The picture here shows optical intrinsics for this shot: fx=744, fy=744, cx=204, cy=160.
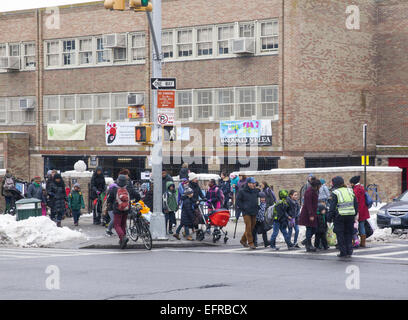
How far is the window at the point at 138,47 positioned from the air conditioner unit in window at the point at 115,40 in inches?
22.9

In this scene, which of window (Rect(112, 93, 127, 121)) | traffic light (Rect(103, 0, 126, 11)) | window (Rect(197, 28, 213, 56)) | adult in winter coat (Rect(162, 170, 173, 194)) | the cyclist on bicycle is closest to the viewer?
traffic light (Rect(103, 0, 126, 11))

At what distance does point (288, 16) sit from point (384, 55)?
7265 mm

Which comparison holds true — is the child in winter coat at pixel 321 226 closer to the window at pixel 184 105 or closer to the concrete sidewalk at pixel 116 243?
the concrete sidewalk at pixel 116 243

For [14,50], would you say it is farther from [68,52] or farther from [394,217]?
[394,217]

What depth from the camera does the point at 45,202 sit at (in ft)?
80.1

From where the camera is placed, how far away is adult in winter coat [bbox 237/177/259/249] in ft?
58.6

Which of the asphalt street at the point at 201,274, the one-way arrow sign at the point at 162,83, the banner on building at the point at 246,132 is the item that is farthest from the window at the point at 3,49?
the asphalt street at the point at 201,274

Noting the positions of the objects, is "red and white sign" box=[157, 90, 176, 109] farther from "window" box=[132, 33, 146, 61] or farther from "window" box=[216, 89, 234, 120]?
"window" box=[132, 33, 146, 61]

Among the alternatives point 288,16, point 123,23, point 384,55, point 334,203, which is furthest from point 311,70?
point 334,203

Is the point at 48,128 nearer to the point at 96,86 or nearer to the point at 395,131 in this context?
the point at 96,86

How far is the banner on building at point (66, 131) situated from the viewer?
1677 inches

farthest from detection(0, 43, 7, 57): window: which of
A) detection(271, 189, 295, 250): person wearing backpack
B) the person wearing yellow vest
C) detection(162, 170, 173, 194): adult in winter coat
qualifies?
the person wearing yellow vest

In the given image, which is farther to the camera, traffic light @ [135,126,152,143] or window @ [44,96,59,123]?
window @ [44,96,59,123]

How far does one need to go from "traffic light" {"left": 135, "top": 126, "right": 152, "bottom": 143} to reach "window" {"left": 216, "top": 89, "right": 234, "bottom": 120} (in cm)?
1898
